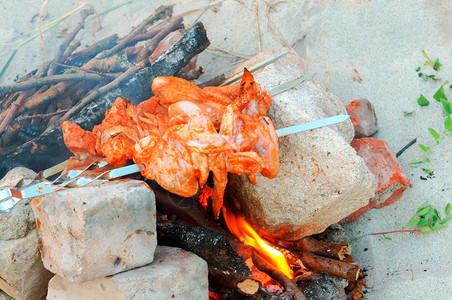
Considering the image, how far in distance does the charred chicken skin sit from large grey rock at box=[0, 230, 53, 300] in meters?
0.72

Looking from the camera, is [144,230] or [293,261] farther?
[293,261]

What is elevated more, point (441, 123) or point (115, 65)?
point (115, 65)

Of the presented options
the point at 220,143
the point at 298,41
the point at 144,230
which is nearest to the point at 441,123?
the point at 298,41

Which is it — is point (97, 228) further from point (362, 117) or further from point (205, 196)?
point (362, 117)

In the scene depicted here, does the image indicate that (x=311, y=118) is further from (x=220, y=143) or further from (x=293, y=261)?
(x=293, y=261)

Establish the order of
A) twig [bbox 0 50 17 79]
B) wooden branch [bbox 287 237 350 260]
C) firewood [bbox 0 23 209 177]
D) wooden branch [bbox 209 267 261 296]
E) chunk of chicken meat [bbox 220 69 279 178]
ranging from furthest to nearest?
twig [bbox 0 50 17 79] → firewood [bbox 0 23 209 177] → wooden branch [bbox 287 237 350 260] → wooden branch [bbox 209 267 261 296] → chunk of chicken meat [bbox 220 69 279 178]

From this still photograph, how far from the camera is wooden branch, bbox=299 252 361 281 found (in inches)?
112

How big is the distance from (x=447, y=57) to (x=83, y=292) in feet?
13.3

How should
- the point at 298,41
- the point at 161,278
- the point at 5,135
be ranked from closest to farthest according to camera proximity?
the point at 161,278
the point at 5,135
the point at 298,41

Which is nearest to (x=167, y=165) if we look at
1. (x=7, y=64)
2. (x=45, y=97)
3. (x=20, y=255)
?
(x=20, y=255)

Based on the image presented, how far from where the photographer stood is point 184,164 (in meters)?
2.36

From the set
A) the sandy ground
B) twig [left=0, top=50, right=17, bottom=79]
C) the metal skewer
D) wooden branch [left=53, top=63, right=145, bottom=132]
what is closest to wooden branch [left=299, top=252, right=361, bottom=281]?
the sandy ground

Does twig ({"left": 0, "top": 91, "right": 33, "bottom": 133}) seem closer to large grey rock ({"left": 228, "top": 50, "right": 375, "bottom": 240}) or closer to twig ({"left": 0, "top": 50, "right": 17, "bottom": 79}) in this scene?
twig ({"left": 0, "top": 50, "right": 17, "bottom": 79})

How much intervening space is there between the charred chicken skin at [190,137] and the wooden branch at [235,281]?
1.79ft
